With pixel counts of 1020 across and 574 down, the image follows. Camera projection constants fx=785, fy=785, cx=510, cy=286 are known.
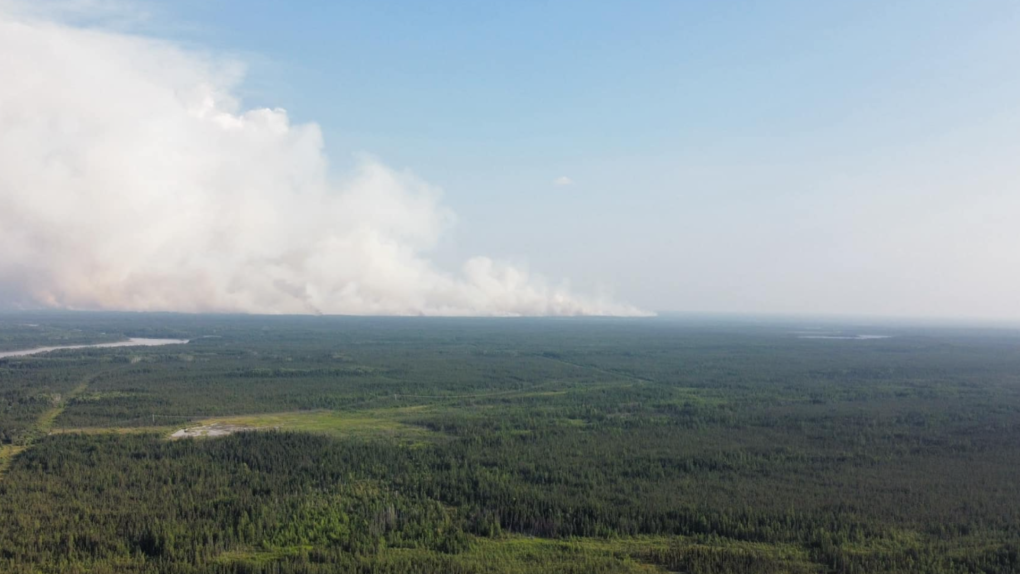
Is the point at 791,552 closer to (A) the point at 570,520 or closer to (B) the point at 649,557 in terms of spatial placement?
(B) the point at 649,557

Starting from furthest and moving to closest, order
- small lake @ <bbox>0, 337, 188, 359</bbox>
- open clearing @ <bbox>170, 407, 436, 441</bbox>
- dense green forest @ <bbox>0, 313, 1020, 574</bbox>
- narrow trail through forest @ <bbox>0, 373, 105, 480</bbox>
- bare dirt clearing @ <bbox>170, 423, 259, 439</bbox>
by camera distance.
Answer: small lake @ <bbox>0, 337, 188, 359</bbox>
open clearing @ <bbox>170, 407, 436, 441</bbox>
bare dirt clearing @ <bbox>170, 423, 259, 439</bbox>
narrow trail through forest @ <bbox>0, 373, 105, 480</bbox>
dense green forest @ <bbox>0, 313, 1020, 574</bbox>

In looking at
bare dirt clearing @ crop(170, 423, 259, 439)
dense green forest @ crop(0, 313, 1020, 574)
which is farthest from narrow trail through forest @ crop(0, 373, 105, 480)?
bare dirt clearing @ crop(170, 423, 259, 439)

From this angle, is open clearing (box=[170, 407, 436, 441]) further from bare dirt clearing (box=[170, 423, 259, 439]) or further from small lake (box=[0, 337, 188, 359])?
small lake (box=[0, 337, 188, 359])

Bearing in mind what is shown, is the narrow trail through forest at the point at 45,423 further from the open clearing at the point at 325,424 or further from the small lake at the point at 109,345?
the small lake at the point at 109,345

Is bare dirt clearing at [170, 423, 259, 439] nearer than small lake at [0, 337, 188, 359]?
Yes

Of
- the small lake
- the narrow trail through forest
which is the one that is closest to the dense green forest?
the narrow trail through forest

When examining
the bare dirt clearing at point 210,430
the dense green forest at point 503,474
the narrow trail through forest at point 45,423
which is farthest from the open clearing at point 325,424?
the narrow trail through forest at point 45,423

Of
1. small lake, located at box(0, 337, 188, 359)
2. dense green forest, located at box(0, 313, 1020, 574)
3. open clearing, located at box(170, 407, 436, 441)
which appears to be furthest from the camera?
small lake, located at box(0, 337, 188, 359)

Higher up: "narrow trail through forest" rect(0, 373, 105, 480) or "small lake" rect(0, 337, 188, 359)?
"small lake" rect(0, 337, 188, 359)

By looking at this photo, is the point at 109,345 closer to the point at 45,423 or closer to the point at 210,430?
the point at 45,423
